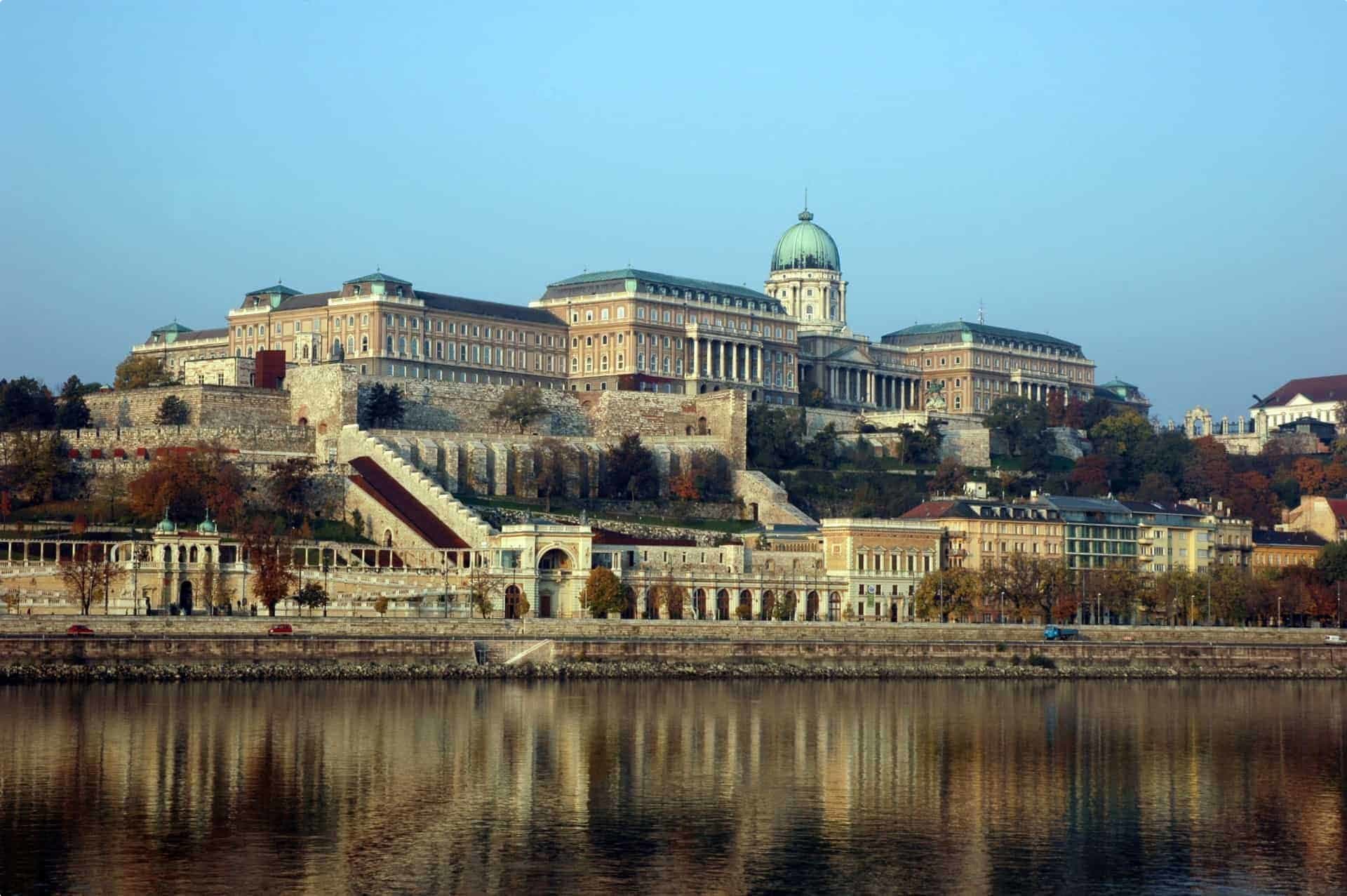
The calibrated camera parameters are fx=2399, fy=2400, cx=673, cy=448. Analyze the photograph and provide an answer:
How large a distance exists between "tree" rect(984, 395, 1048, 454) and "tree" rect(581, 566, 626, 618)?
52.9 m

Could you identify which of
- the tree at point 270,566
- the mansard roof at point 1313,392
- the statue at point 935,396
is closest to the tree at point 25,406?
the tree at point 270,566

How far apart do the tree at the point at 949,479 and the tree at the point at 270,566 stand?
4017cm

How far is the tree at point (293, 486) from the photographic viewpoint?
102188 mm

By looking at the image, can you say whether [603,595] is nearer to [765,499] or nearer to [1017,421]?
[765,499]

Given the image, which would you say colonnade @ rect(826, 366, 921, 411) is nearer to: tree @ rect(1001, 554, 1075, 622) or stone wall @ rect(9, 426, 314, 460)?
stone wall @ rect(9, 426, 314, 460)

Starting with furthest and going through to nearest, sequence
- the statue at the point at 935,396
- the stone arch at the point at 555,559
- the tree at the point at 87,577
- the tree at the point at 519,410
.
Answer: the statue at the point at 935,396 → the tree at the point at 519,410 → the stone arch at the point at 555,559 → the tree at the point at 87,577

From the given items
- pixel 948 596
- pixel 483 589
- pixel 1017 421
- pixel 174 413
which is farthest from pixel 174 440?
pixel 1017 421

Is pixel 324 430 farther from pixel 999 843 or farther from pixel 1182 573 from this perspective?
pixel 999 843

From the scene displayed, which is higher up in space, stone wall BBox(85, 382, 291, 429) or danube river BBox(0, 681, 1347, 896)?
stone wall BBox(85, 382, 291, 429)

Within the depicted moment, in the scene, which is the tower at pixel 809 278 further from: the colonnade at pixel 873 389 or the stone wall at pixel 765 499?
the stone wall at pixel 765 499

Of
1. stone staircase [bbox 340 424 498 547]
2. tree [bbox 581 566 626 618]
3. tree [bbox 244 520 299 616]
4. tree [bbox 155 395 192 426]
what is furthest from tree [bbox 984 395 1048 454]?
tree [bbox 244 520 299 616]

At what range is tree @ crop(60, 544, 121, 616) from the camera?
274 ft

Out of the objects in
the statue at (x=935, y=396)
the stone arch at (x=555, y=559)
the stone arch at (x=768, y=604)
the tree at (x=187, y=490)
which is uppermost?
the statue at (x=935, y=396)

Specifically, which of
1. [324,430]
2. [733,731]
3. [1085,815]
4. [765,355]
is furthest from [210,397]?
[1085,815]
